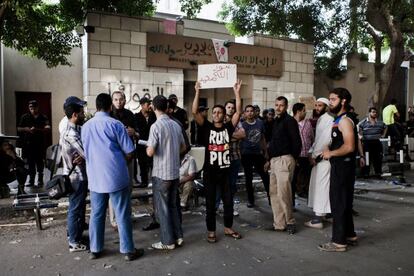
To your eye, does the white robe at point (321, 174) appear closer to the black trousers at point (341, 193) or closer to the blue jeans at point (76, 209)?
the black trousers at point (341, 193)

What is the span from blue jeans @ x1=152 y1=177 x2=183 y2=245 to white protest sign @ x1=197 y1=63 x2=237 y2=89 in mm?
1774

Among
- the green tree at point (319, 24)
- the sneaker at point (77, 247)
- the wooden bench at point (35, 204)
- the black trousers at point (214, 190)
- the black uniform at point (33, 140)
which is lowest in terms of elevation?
the sneaker at point (77, 247)

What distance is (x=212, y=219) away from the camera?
5148 mm

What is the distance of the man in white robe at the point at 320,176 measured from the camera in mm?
5848

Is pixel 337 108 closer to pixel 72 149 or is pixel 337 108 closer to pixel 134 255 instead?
pixel 134 255

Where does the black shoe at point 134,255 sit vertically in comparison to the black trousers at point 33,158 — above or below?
below

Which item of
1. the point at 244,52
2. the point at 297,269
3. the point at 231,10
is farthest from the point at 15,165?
the point at 231,10

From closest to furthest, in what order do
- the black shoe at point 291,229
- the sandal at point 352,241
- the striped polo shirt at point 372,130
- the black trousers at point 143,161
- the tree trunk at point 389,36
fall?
the sandal at point 352,241 → the black shoe at point 291,229 → the black trousers at point 143,161 → the striped polo shirt at point 372,130 → the tree trunk at point 389,36

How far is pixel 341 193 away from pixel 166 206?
2.09m

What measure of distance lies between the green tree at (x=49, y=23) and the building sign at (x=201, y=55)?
1912mm

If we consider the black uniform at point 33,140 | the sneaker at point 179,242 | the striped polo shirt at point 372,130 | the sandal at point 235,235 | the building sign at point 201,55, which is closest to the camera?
the sneaker at point 179,242

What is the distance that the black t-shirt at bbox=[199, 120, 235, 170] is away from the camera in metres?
5.18

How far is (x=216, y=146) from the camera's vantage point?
522cm

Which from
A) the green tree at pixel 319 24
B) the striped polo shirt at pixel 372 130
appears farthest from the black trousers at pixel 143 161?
the green tree at pixel 319 24
